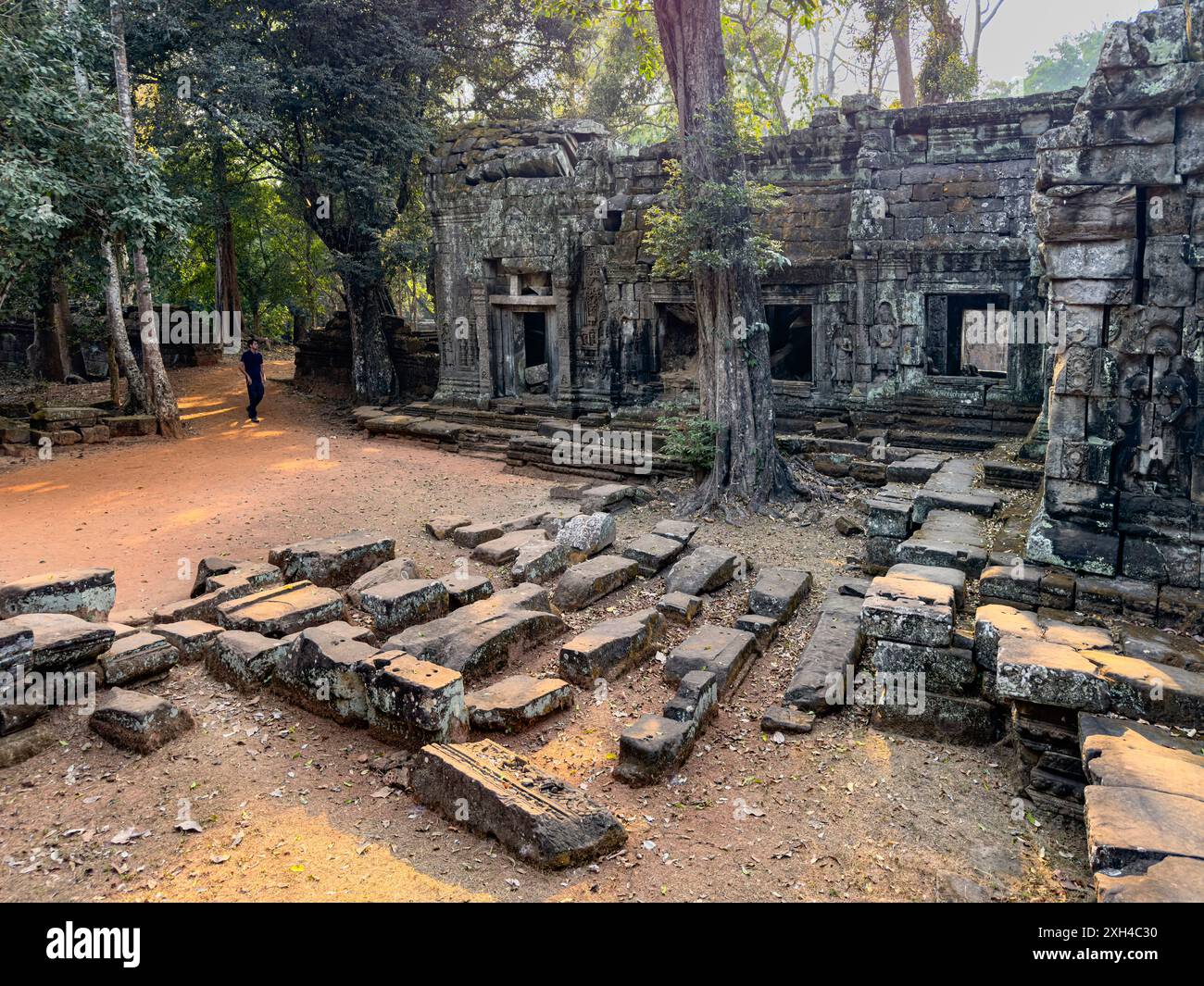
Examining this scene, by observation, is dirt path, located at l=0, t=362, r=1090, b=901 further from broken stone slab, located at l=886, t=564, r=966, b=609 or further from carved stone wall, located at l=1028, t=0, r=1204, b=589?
carved stone wall, located at l=1028, t=0, r=1204, b=589

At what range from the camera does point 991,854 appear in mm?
4125

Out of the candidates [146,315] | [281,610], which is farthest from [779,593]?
[146,315]

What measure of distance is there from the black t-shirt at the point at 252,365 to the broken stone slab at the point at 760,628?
13502 mm

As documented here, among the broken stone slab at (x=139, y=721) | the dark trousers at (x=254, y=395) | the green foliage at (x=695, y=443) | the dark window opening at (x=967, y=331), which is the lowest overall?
the broken stone slab at (x=139, y=721)

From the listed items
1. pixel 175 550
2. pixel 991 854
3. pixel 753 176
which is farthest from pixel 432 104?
pixel 991 854

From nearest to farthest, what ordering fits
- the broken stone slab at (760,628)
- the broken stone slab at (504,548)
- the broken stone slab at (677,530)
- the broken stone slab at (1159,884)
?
the broken stone slab at (1159,884) → the broken stone slab at (760,628) → the broken stone slab at (504,548) → the broken stone slab at (677,530)

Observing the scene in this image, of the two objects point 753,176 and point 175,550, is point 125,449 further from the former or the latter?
point 753,176

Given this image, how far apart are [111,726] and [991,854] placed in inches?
195

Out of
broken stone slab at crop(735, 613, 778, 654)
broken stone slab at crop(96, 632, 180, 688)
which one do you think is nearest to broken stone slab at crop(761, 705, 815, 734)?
broken stone slab at crop(735, 613, 778, 654)

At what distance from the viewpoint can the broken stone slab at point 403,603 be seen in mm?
6688

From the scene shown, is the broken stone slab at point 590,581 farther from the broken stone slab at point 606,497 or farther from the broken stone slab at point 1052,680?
the broken stone slab at point 1052,680

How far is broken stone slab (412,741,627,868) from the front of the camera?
156 inches

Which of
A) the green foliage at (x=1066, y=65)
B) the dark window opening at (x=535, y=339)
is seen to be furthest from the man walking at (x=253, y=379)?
the green foliage at (x=1066, y=65)

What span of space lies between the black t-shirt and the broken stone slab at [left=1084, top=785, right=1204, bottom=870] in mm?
16568
